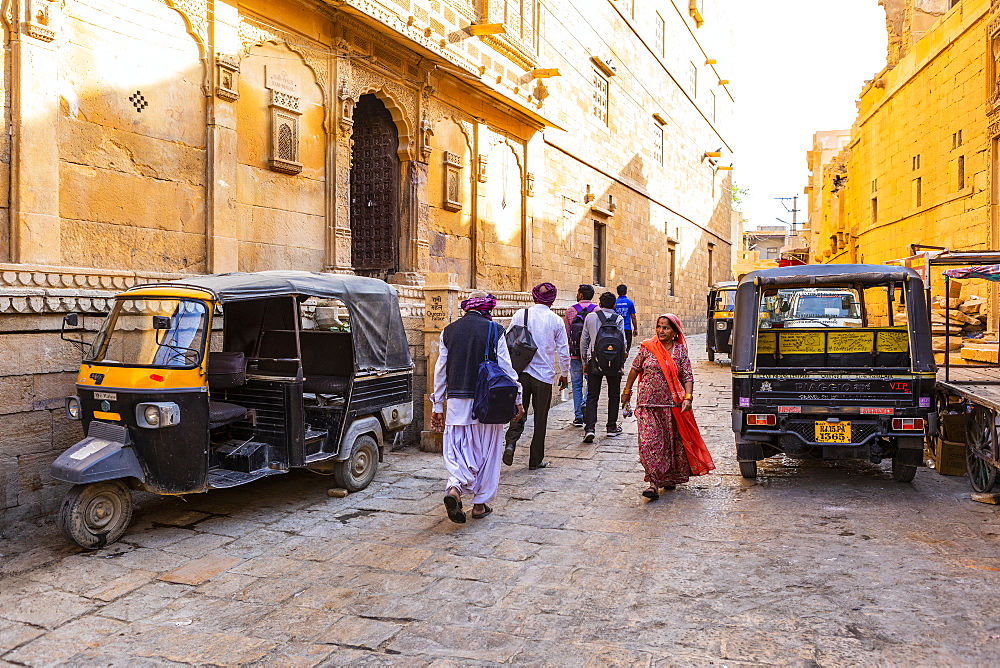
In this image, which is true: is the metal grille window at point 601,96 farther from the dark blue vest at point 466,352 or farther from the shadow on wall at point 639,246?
the dark blue vest at point 466,352

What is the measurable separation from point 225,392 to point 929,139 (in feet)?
59.9

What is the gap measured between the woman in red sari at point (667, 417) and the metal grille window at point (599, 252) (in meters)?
11.5

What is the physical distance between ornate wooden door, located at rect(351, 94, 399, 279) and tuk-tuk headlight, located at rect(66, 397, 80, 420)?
536 centimetres

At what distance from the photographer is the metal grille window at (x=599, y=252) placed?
17.3 m

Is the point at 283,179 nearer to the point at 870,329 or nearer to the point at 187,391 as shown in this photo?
the point at 187,391

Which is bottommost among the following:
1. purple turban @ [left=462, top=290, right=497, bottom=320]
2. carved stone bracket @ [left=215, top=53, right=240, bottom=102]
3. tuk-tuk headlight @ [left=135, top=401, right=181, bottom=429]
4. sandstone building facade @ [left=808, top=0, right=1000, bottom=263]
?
tuk-tuk headlight @ [left=135, top=401, right=181, bottom=429]

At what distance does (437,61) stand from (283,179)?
3242mm

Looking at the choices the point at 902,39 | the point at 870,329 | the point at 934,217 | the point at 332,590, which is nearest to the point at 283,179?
the point at 332,590

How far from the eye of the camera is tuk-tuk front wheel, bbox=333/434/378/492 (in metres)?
5.90

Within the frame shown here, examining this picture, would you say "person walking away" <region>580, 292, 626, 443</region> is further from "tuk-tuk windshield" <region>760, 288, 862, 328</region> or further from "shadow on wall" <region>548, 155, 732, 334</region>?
"shadow on wall" <region>548, 155, 732, 334</region>

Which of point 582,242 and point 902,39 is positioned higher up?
point 902,39

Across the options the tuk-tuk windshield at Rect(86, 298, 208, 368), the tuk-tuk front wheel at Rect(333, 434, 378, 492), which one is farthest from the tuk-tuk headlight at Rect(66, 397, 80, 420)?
the tuk-tuk front wheel at Rect(333, 434, 378, 492)

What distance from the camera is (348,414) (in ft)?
19.2

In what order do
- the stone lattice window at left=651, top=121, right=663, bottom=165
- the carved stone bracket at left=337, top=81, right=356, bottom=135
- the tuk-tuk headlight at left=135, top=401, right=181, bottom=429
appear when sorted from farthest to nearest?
the stone lattice window at left=651, top=121, right=663, bottom=165 → the carved stone bracket at left=337, top=81, right=356, bottom=135 → the tuk-tuk headlight at left=135, top=401, right=181, bottom=429
